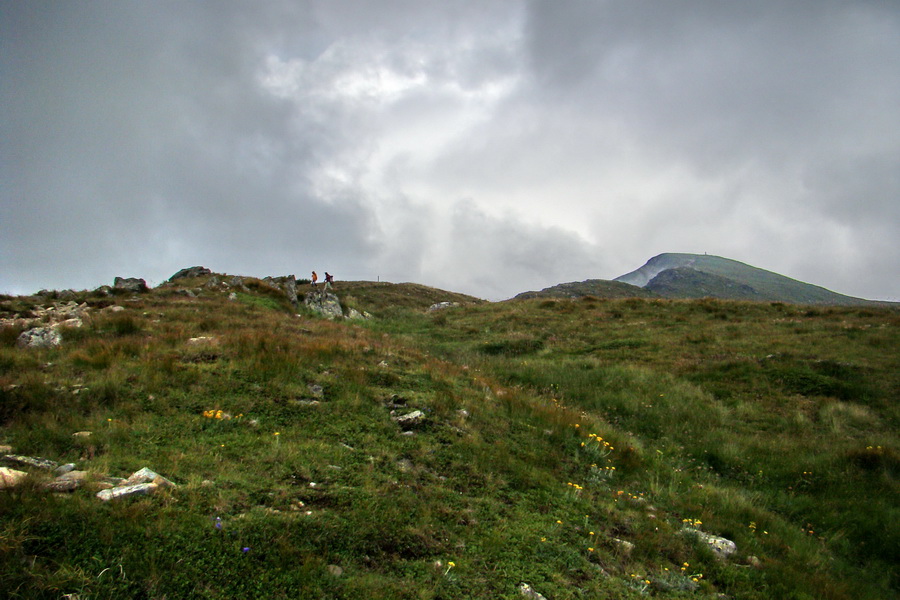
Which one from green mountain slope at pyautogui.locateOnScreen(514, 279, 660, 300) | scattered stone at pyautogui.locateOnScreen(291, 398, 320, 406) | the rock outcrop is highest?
green mountain slope at pyautogui.locateOnScreen(514, 279, 660, 300)

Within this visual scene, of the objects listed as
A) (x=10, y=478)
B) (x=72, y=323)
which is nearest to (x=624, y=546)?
(x=10, y=478)

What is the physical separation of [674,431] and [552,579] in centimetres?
815

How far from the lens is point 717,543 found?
20.2 ft

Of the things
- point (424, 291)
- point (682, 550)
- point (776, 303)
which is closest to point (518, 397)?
point (682, 550)

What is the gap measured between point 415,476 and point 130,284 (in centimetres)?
2283

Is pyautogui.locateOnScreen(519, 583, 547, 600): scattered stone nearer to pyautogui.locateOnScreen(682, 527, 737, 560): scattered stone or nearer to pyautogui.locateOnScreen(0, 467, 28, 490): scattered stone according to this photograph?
pyautogui.locateOnScreen(682, 527, 737, 560): scattered stone

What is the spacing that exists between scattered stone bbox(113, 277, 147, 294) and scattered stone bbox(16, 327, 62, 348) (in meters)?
12.1

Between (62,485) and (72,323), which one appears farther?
(72,323)

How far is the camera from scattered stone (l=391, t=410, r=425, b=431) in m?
7.63

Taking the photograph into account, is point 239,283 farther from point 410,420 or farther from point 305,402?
point 410,420

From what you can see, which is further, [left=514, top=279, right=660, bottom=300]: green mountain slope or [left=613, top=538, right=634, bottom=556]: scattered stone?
[left=514, top=279, right=660, bottom=300]: green mountain slope

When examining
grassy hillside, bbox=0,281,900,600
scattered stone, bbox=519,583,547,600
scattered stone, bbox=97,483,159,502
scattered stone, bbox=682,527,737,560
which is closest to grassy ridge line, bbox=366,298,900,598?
grassy hillside, bbox=0,281,900,600

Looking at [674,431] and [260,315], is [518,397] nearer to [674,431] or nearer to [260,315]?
[674,431]

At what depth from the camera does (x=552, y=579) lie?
464 centimetres
